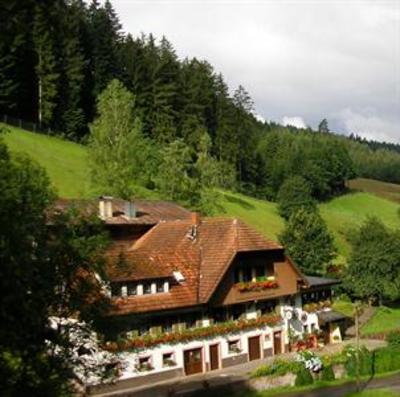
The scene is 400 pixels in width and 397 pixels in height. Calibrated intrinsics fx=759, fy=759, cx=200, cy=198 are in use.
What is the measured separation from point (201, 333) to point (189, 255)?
5799 millimetres

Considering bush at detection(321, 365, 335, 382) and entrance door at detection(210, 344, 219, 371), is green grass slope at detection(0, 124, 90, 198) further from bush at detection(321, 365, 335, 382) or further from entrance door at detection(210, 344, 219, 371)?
bush at detection(321, 365, 335, 382)

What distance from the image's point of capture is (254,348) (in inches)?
1970

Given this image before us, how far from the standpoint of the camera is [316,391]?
3950 centimetres

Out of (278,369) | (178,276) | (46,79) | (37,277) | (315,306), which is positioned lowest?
(278,369)

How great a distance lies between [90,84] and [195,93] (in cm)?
1657

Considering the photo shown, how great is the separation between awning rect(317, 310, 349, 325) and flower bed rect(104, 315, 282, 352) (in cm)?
509

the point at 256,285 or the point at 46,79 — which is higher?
the point at 46,79

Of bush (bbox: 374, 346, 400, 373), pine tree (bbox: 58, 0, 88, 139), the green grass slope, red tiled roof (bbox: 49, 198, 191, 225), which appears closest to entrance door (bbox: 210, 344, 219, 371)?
bush (bbox: 374, 346, 400, 373)

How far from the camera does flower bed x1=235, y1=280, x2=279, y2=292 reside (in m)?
48.6

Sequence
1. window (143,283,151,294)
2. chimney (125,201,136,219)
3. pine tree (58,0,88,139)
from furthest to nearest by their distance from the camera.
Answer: pine tree (58,0,88,139)
chimney (125,201,136,219)
window (143,283,151,294)

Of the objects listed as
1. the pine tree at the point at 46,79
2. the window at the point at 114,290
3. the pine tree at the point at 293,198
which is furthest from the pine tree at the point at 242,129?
the window at the point at 114,290

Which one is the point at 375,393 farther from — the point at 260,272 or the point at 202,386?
the point at 260,272

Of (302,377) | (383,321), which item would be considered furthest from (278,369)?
(383,321)

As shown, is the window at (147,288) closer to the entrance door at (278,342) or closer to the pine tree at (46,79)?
the entrance door at (278,342)
